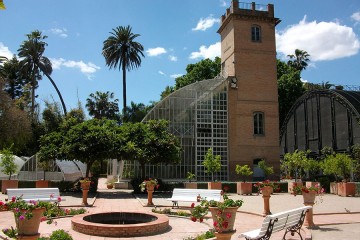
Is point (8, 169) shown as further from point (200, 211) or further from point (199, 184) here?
point (200, 211)

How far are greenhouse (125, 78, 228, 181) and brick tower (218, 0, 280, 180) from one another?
2.46 ft

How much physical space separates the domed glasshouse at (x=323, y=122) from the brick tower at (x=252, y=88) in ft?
24.9

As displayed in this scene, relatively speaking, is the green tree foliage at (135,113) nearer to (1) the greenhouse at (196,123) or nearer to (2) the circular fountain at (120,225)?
(1) the greenhouse at (196,123)

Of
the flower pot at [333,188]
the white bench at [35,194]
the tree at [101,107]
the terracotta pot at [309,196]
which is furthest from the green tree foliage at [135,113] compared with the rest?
the terracotta pot at [309,196]

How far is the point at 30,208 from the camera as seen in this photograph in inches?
295

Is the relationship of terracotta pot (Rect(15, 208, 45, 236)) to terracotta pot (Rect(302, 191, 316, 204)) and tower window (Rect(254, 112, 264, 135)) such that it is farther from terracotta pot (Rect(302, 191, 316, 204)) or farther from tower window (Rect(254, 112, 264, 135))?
tower window (Rect(254, 112, 264, 135))

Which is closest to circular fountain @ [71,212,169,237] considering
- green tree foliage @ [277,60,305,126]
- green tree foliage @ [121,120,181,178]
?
green tree foliage @ [121,120,181,178]

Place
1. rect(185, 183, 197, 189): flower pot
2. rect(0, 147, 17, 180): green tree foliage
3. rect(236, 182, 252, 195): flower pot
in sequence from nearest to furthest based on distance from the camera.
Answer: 1. rect(0, 147, 17, 180): green tree foliage
2. rect(236, 182, 252, 195): flower pot
3. rect(185, 183, 197, 189): flower pot

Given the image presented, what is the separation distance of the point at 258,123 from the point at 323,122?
10441 mm

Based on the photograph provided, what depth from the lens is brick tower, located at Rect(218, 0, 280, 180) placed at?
101 feet

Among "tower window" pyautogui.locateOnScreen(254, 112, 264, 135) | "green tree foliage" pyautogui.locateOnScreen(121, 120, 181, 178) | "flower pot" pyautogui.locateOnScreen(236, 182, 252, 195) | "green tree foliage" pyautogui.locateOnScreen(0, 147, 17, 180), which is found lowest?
"flower pot" pyautogui.locateOnScreen(236, 182, 252, 195)

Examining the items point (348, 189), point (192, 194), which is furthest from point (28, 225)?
point (348, 189)

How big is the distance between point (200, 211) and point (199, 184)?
53.4ft

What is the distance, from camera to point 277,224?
8.09m
